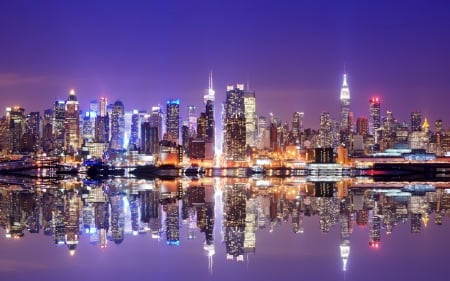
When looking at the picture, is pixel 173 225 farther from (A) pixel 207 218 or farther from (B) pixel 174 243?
(B) pixel 174 243

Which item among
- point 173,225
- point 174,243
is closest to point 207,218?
point 173,225

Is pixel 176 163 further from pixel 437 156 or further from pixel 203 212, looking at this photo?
pixel 203 212

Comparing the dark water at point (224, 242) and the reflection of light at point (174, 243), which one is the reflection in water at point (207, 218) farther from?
the reflection of light at point (174, 243)

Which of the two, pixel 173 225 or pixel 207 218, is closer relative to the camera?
pixel 173 225

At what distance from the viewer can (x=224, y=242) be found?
832 inches

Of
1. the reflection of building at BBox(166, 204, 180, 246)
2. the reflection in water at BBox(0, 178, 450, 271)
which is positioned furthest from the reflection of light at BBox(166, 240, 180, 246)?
the reflection in water at BBox(0, 178, 450, 271)

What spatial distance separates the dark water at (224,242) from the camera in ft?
53.8

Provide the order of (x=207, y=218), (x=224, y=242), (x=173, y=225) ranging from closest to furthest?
(x=224, y=242) < (x=173, y=225) < (x=207, y=218)

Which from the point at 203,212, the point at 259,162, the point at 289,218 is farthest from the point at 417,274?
the point at 259,162

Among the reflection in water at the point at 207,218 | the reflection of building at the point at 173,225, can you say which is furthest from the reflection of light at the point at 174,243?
the reflection in water at the point at 207,218

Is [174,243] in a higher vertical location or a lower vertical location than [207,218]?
lower

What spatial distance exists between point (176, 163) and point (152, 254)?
13453 centimetres

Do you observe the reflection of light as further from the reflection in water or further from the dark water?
the reflection in water

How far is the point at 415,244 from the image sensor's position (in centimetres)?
2098
